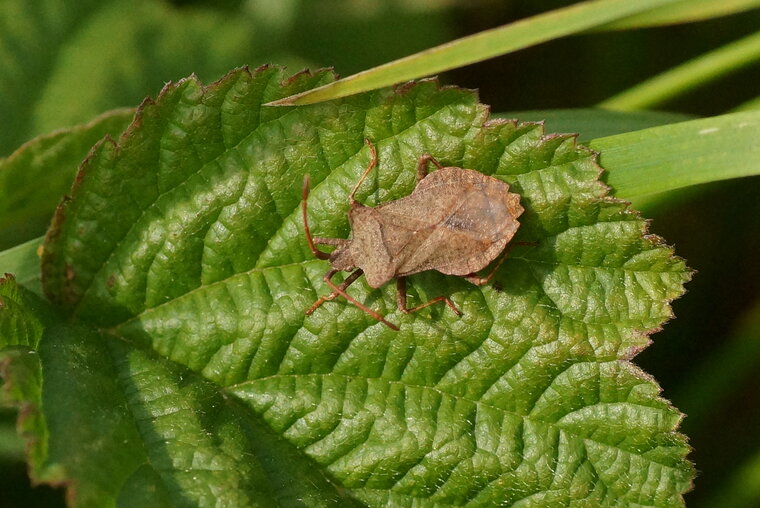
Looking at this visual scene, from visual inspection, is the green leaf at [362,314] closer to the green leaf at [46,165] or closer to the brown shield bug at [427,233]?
the brown shield bug at [427,233]

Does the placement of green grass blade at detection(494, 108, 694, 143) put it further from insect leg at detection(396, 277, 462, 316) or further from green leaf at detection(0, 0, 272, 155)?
green leaf at detection(0, 0, 272, 155)

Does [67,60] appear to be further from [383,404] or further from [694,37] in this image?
[694,37]

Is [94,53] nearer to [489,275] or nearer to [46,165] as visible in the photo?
[46,165]

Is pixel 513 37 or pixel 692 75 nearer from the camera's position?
pixel 513 37

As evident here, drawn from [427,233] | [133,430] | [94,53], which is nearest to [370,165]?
[427,233]

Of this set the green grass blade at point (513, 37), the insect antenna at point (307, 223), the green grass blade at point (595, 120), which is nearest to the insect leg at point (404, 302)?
the insect antenna at point (307, 223)

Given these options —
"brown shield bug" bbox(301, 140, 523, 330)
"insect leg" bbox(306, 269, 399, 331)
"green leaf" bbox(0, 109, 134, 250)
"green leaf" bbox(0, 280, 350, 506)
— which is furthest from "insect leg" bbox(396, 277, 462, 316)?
"green leaf" bbox(0, 109, 134, 250)

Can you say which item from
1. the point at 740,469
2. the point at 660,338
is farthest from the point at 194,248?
the point at 740,469
